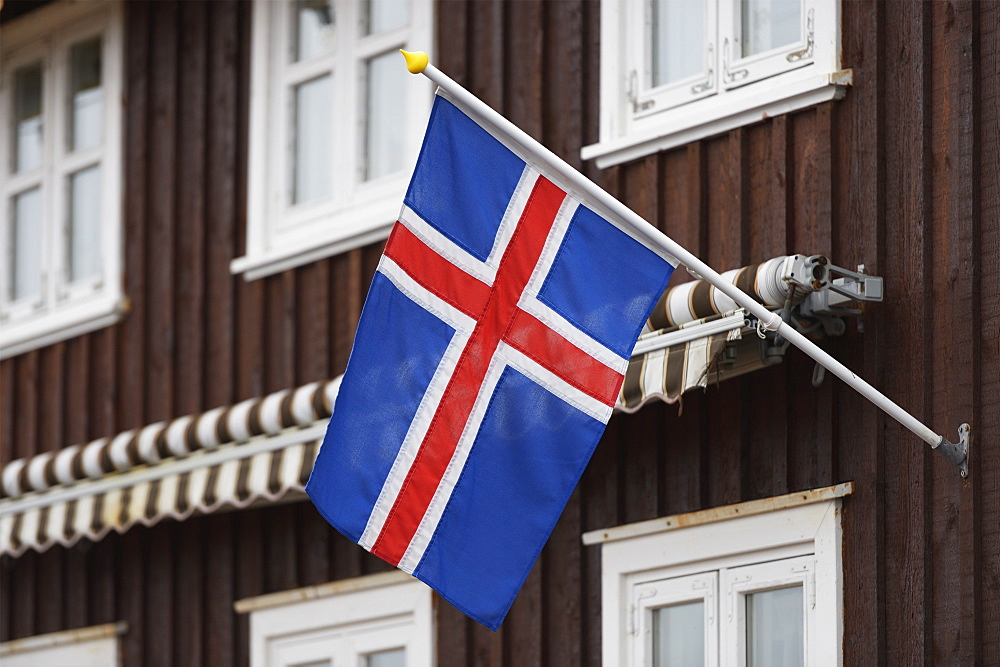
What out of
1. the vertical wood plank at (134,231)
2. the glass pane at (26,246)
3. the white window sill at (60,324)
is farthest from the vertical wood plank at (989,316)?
the glass pane at (26,246)

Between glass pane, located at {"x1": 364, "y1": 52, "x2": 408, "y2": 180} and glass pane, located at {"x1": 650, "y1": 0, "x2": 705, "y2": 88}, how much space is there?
1740 mm

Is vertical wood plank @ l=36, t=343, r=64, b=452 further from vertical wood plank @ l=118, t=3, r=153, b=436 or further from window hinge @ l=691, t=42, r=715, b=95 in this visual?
window hinge @ l=691, t=42, r=715, b=95

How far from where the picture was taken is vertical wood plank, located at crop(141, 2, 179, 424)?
10.5 metres

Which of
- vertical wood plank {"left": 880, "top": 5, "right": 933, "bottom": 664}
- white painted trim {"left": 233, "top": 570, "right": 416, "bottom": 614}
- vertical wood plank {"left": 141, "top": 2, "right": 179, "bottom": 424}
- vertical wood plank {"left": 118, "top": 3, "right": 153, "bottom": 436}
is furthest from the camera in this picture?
vertical wood plank {"left": 118, "top": 3, "right": 153, "bottom": 436}

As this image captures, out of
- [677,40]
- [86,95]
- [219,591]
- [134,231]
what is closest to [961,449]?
[677,40]

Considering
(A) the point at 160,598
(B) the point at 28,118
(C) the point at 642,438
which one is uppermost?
(B) the point at 28,118

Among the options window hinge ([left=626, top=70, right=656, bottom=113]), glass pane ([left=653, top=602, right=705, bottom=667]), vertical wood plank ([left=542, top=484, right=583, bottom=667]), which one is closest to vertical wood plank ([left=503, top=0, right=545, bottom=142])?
window hinge ([left=626, top=70, right=656, bottom=113])

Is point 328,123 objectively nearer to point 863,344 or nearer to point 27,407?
point 27,407

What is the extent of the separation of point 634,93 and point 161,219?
3.62 meters

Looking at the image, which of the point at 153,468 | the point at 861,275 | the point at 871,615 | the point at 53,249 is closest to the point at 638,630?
the point at 871,615

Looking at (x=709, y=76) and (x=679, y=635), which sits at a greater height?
(x=709, y=76)

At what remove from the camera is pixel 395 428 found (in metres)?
6.21

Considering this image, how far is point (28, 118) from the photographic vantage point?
39.4ft

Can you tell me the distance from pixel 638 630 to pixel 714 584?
0.47 metres
